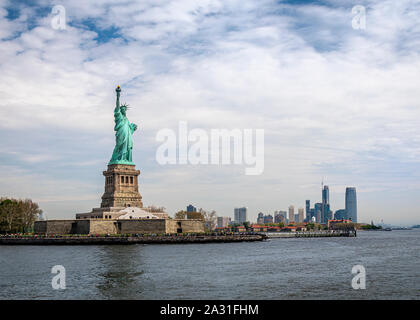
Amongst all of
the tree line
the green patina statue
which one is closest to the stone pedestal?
the green patina statue

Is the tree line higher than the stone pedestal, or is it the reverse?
the stone pedestal

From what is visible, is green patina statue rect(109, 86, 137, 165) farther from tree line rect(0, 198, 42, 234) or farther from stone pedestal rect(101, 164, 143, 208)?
tree line rect(0, 198, 42, 234)

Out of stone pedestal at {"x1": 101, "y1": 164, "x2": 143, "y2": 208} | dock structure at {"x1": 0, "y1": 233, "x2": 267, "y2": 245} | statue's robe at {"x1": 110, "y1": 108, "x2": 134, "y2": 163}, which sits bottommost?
dock structure at {"x1": 0, "y1": 233, "x2": 267, "y2": 245}

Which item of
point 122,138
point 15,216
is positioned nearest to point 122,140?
point 122,138

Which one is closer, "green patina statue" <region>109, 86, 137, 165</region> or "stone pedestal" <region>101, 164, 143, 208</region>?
"stone pedestal" <region>101, 164, 143, 208</region>

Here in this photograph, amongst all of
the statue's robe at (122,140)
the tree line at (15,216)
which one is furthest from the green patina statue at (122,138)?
the tree line at (15,216)
